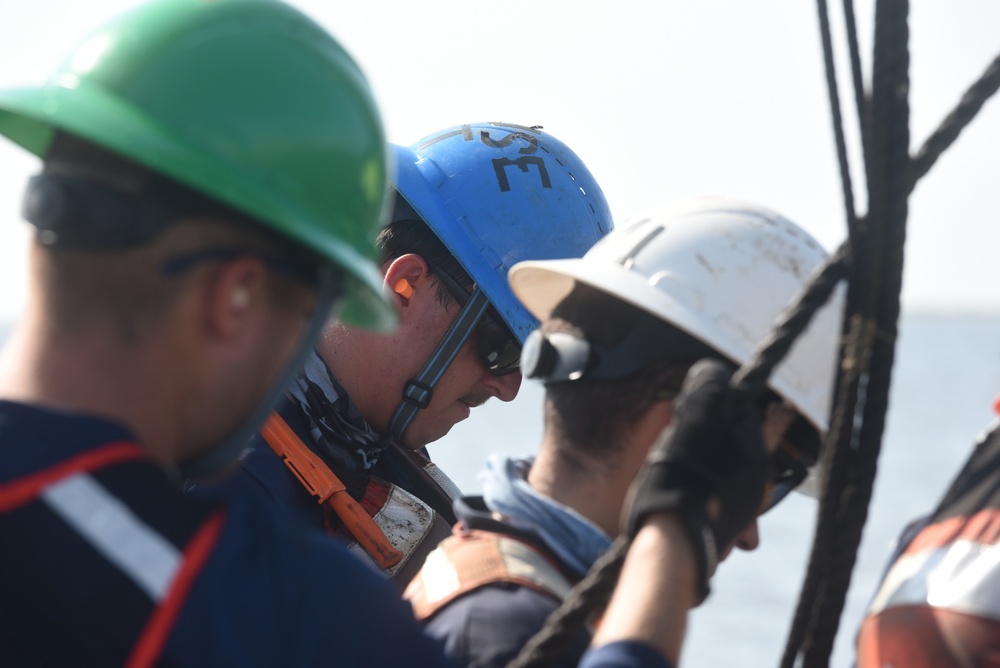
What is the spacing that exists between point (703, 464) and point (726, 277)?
77cm

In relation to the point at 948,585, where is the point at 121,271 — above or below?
above

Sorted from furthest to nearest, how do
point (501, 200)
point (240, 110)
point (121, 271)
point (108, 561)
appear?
point (501, 200) < point (240, 110) < point (121, 271) < point (108, 561)

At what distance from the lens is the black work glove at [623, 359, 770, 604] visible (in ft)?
6.30

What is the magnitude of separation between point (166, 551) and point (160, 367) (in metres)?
0.25

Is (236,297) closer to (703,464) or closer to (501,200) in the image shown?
(703,464)

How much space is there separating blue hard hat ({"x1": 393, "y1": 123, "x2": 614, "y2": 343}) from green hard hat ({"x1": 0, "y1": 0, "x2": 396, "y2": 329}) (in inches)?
76.6

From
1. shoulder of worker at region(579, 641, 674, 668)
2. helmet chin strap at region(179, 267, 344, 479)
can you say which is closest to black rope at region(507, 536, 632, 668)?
shoulder of worker at region(579, 641, 674, 668)

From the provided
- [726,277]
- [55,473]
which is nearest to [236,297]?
[55,473]

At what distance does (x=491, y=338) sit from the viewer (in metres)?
3.88

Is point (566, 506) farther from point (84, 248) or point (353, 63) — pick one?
point (84, 248)

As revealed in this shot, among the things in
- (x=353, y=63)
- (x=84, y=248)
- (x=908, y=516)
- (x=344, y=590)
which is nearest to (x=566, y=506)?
(x=344, y=590)

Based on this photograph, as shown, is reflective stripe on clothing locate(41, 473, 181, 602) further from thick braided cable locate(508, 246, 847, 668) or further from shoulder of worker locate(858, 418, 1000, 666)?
shoulder of worker locate(858, 418, 1000, 666)

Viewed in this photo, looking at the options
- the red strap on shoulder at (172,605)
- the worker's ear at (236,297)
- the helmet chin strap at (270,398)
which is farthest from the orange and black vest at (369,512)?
the red strap on shoulder at (172,605)

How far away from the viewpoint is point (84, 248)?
1.72m
